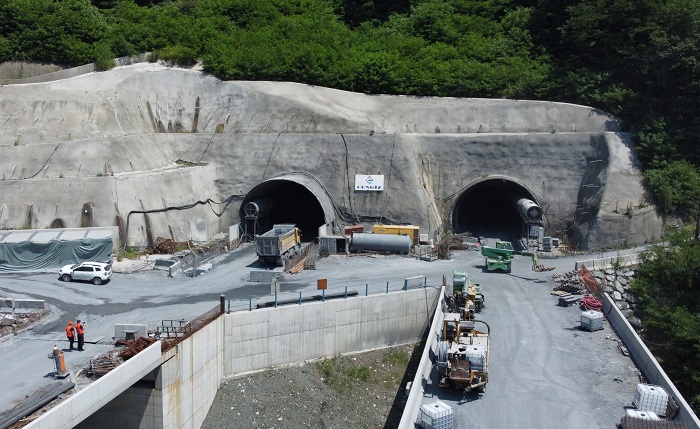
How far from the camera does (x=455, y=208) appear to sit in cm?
5138

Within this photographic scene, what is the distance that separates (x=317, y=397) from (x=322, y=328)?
3632 mm

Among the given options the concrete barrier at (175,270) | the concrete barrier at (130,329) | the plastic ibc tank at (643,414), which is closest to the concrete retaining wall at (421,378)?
the plastic ibc tank at (643,414)

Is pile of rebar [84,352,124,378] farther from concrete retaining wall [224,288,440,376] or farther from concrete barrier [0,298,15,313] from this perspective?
concrete barrier [0,298,15,313]

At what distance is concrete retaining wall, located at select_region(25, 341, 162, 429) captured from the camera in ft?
63.9

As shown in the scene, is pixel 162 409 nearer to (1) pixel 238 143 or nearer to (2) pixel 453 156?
(1) pixel 238 143

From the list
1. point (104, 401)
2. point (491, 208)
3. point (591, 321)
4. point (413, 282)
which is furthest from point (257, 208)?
point (104, 401)

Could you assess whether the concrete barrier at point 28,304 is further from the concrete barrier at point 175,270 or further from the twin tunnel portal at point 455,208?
the twin tunnel portal at point 455,208

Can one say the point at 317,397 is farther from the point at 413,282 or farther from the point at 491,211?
the point at 491,211

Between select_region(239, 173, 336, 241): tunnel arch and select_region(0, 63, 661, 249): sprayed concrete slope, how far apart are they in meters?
0.43

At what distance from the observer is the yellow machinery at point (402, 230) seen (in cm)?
4575

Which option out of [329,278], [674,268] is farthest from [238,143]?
[674,268]

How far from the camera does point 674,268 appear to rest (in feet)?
124

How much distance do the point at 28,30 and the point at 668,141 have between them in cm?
4937

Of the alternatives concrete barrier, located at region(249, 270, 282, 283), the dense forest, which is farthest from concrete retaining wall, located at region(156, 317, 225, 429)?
the dense forest
